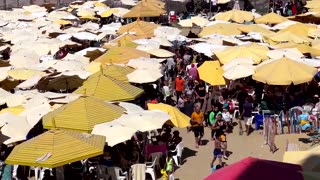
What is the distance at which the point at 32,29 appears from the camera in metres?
25.4

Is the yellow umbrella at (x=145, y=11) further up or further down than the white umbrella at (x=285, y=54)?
further down

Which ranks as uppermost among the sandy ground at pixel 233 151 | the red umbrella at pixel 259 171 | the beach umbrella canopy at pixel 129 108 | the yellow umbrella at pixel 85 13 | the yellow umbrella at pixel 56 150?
the red umbrella at pixel 259 171

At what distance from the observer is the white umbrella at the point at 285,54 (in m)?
16.3

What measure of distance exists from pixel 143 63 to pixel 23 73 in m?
3.70

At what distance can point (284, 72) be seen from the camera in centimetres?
1448

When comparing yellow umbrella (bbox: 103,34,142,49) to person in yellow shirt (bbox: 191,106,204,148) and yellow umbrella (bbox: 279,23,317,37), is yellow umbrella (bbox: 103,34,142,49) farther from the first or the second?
person in yellow shirt (bbox: 191,106,204,148)

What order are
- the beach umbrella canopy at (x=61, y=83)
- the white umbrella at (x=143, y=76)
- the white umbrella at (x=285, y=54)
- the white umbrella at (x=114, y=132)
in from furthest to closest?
the white umbrella at (x=285, y=54)
the beach umbrella canopy at (x=61, y=83)
the white umbrella at (x=143, y=76)
the white umbrella at (x=114, y=132)

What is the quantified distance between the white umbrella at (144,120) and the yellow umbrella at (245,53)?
5528 mm

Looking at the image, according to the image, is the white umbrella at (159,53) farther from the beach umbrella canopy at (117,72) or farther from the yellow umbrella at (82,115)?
the yellow umbrella at (82,115)

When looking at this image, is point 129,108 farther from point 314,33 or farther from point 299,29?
point 299,29

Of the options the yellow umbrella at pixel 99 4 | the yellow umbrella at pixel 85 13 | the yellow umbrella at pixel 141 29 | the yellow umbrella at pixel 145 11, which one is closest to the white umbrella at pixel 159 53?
the yellow umbrella at pixel 141 29

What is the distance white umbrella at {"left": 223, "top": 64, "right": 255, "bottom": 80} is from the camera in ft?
49.8

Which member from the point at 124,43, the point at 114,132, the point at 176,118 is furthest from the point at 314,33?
the point at 114,132

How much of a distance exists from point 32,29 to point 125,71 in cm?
1132
